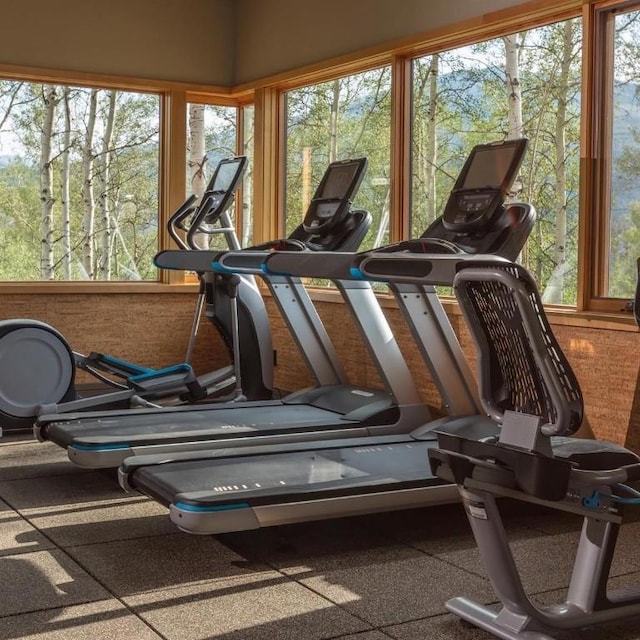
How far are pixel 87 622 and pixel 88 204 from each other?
17.3 feet

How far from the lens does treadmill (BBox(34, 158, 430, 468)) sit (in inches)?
195

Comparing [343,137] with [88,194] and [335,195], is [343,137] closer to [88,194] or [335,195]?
[335,195]

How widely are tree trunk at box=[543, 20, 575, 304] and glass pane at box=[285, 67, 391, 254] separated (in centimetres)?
154

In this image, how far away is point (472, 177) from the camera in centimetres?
493

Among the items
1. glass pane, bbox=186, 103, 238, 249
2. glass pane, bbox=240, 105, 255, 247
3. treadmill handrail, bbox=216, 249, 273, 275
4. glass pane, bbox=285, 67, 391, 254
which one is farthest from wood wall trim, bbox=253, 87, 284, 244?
treadmill handrail, bbox=216, 249, 273, 275

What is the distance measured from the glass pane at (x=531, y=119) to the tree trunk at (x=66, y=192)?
3066 mm

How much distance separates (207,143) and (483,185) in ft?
13.1

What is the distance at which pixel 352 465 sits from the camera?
14.3 ft

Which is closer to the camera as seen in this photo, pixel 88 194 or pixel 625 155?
pixel 625 155

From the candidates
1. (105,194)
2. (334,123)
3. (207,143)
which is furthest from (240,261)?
(207,143)

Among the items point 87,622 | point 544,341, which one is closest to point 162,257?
point 87,622

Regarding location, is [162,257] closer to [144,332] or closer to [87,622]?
[144,332]

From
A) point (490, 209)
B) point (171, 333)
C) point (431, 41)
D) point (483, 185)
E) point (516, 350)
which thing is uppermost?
point (431, 41)

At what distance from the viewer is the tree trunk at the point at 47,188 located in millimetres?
7680
